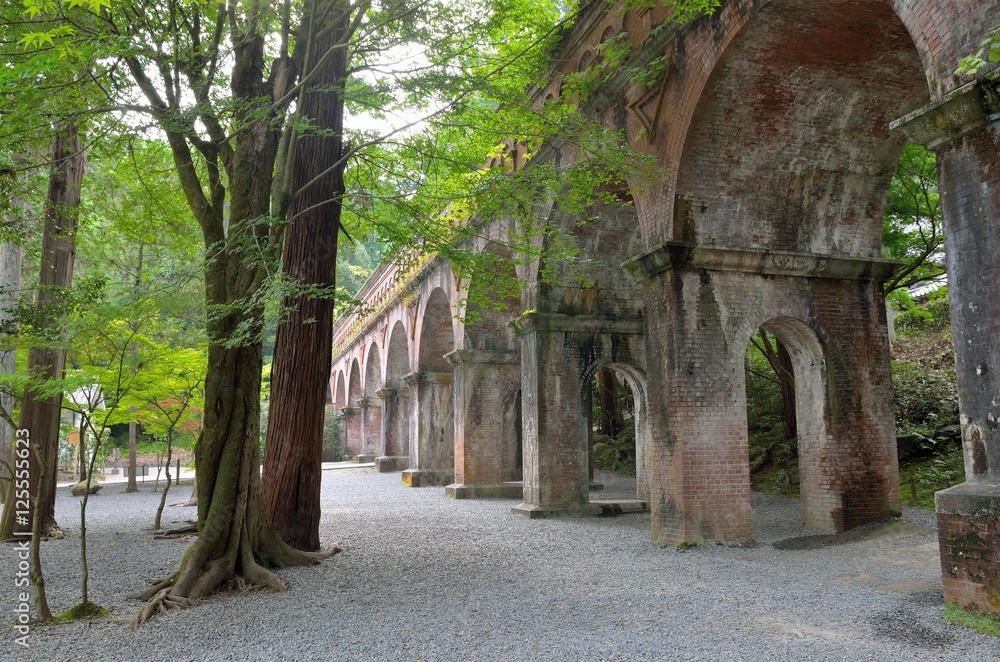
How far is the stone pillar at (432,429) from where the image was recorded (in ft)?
65.6

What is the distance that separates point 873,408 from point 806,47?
4.64m

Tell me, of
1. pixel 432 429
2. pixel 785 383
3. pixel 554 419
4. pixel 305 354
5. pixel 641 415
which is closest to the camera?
pixel 305 354

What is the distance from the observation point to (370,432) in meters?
33.3

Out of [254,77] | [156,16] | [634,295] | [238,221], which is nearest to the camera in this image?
[156,16]

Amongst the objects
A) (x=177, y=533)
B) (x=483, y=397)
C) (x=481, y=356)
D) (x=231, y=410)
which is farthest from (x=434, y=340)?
(x=231, y=410)

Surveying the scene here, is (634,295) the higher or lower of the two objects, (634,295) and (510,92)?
the lower

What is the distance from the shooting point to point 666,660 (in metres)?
4.47

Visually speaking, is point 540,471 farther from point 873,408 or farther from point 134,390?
point 134,390

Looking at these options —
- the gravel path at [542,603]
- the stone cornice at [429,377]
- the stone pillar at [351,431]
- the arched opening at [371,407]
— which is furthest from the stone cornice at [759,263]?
the stone pillar at [351,431]

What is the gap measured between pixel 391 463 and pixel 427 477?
615 cm

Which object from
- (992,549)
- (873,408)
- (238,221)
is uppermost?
(238,221)

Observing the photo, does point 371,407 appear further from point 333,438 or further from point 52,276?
point 52,276

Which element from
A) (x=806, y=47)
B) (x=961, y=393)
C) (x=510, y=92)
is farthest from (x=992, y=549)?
(x=510, y=92)

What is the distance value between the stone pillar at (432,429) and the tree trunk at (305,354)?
11.7m
